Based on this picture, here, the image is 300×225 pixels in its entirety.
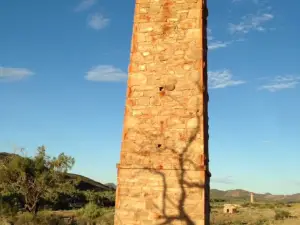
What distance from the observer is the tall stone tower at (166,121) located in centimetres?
707

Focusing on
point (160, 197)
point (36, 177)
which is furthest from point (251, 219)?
point (160, 197)

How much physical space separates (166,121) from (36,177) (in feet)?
74.8

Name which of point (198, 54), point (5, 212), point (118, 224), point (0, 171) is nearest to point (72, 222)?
point (5, 212)

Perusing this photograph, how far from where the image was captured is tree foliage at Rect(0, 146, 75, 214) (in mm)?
27781

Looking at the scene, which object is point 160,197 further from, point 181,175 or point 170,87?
point 170,87

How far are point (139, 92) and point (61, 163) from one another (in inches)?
885

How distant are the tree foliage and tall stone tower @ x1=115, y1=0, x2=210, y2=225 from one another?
21.8 meters

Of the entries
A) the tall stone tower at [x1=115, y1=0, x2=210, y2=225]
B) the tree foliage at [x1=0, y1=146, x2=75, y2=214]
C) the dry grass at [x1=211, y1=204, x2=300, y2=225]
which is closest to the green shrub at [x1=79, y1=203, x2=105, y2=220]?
the tree foliage at [x1=0, y1=146, x2=75, y2=214]

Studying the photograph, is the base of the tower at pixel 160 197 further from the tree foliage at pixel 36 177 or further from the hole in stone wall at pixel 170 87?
the tree foliage at pixel 36 177

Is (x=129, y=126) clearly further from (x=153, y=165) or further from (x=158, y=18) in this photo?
(x=158, y=18)

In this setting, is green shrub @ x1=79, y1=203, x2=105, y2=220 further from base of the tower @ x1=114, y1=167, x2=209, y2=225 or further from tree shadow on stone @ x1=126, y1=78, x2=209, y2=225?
tree shadow on stone @ x1=126, y1=78, x2=209, y2=225

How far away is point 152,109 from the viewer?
7.59m

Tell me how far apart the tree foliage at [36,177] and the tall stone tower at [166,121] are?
71.4ft

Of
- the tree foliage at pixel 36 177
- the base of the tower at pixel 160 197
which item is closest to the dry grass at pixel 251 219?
the tree foliage at pixel 36 177
